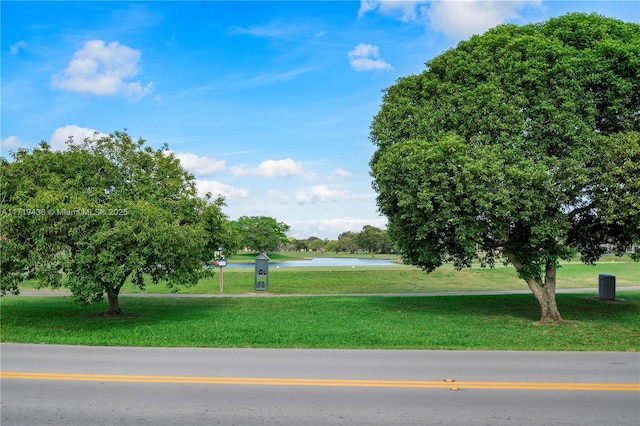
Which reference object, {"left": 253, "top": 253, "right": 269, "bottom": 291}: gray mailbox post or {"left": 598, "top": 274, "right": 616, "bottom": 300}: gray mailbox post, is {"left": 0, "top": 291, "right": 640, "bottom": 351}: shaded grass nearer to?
{"left": 598, "top": 274, "right": 616, "bottom": 300}: gray mailbox post

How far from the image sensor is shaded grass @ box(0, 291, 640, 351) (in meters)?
11.0

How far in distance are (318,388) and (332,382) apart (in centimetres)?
37

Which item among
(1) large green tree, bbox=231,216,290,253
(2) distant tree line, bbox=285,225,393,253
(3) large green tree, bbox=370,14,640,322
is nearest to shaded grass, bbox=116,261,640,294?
(3) large green tree, bbox=370,14,640,322

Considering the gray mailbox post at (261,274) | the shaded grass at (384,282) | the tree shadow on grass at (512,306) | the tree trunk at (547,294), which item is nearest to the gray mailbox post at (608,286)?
the tree shadow on grass at (512,306)

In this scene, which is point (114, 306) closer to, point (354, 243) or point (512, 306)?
point (512, 306)

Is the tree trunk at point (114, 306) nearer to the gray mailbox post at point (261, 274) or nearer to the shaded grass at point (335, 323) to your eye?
the shaded grass at point (335, 323)

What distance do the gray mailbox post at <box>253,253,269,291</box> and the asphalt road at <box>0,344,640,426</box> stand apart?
14.1 m

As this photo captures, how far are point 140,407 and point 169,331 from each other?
6724 mm

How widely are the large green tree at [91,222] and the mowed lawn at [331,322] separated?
1.53m

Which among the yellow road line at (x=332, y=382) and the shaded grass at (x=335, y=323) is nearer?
the yellow road line at (x=332, y=382)

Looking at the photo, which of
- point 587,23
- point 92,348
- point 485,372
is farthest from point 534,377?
point 587,23

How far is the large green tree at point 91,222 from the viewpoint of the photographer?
12.3 meters

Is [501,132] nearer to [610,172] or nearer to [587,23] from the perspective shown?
[610,172]

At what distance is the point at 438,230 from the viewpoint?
14.6 metres
